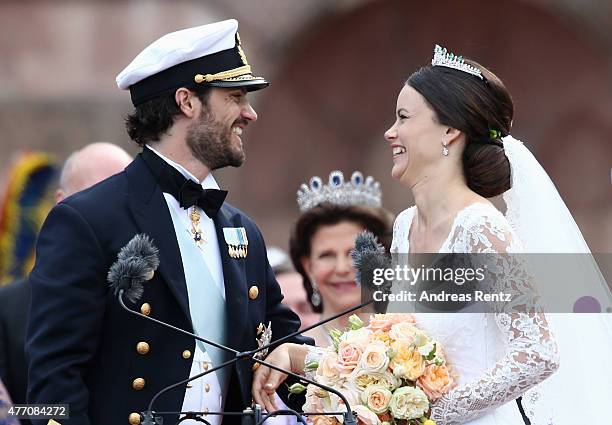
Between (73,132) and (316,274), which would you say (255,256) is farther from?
(73,132)

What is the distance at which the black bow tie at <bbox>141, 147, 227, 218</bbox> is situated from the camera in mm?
4625

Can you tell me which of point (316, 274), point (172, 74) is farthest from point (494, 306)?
point (316, 274)

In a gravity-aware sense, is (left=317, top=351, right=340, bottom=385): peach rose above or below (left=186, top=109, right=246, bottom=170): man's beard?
below

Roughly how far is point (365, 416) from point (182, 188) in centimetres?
98

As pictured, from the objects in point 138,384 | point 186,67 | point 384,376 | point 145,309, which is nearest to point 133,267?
point 145,309

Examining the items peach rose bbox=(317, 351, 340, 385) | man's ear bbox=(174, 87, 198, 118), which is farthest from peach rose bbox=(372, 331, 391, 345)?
man's ear bbox=(174, 87, 198, 118)

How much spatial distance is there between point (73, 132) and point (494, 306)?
701cm

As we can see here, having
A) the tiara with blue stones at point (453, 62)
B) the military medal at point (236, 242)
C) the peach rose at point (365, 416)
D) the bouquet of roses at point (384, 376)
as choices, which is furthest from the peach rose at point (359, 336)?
the tiara with blue stones at point (453, 62)

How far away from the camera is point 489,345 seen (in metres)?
4.32

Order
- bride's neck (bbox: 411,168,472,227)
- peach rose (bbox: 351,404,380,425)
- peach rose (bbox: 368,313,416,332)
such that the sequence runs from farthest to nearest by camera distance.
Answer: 1. bride's neck (bbox: 411,168,472,227)
2. peach rose (bbox: 368,313,416,332)
3. peach rose (bbox: 351,404,380,425)

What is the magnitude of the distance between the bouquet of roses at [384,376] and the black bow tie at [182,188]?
2.15 feet

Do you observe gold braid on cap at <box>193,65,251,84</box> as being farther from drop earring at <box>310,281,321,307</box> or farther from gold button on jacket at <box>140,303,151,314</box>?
drop earring at <box>310,281,321,307</box>

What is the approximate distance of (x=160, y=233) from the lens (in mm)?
4531

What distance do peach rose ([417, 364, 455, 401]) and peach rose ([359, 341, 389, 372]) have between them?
122mm
